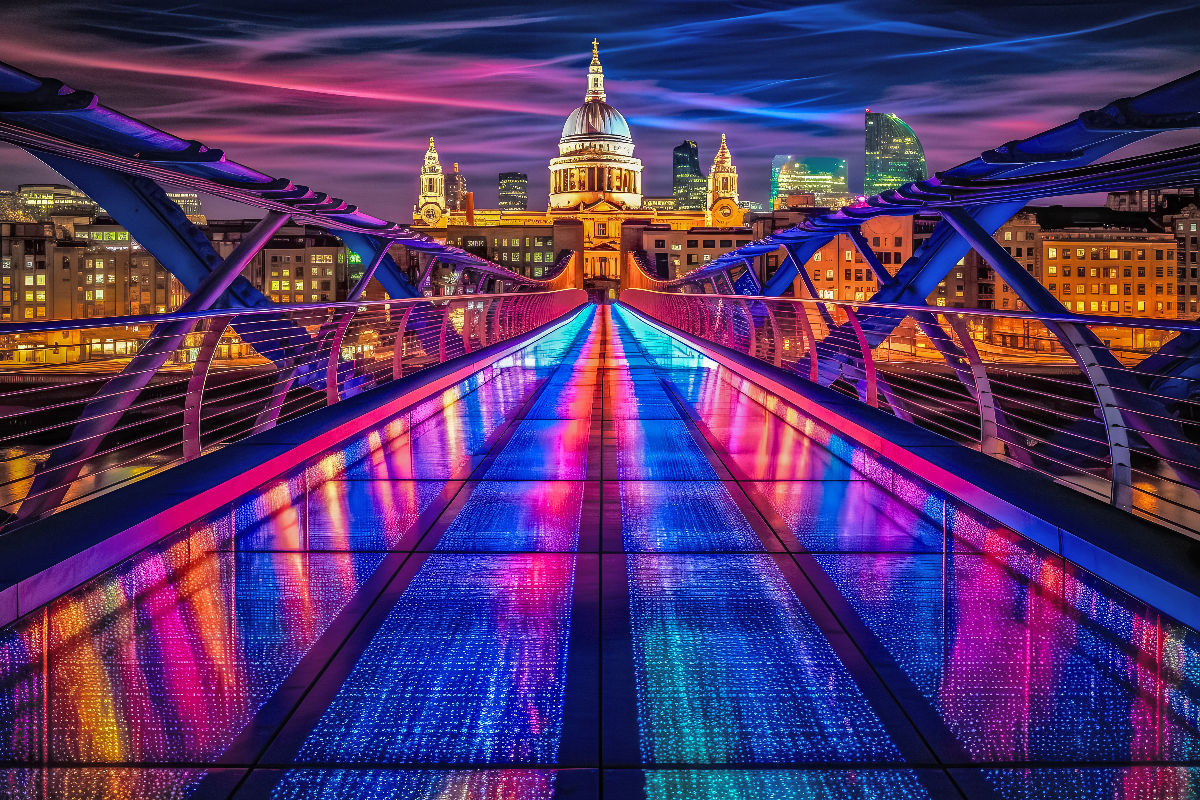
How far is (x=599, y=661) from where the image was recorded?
3.80 metres

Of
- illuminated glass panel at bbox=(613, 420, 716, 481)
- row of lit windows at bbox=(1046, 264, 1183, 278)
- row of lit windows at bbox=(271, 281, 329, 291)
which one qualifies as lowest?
illuminated glass panel at bbox=(613, 420, 716, 481)

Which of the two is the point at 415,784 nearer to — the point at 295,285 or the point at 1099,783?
the point at 1099,783

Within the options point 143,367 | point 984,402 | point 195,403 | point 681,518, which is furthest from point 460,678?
point 143,367

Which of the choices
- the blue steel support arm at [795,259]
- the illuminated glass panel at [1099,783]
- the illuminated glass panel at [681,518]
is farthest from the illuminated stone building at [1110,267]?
the illuminated glass panel at [1099,783]

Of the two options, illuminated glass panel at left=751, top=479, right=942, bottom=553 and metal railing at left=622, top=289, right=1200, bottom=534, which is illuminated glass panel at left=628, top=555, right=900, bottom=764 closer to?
illuminated glass panel at left=751, top=479, right=942, bottom=553

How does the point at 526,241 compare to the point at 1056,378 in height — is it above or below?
above

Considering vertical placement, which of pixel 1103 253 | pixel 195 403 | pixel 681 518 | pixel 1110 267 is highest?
pixel 1103 253

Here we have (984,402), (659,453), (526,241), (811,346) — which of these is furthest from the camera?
(526,241)

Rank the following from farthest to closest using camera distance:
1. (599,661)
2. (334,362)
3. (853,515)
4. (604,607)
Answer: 1. (334,362)
2. (853,515)
3. (604,607)
4. (599,661)

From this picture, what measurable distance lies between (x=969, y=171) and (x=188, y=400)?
6.63 m

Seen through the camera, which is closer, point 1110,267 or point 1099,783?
point 1099,783

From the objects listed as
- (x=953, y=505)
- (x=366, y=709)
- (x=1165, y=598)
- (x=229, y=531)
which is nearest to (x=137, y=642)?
(x=366, y=709)

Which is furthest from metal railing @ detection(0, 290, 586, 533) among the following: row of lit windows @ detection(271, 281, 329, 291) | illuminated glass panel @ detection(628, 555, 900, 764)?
row of lit windows @ detection(271, 281, 329, 291)

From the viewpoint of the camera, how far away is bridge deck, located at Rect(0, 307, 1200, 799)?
9.75 ft
